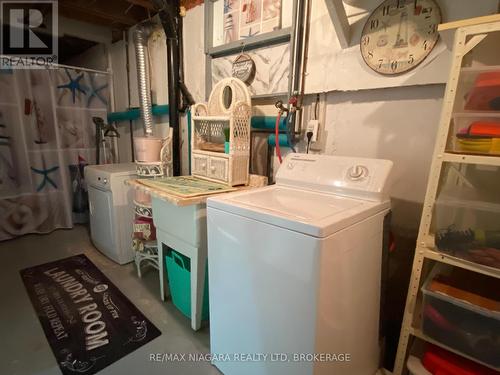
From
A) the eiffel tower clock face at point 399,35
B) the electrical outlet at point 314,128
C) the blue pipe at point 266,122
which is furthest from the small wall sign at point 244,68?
the eiffel tower clock face at point 399,35

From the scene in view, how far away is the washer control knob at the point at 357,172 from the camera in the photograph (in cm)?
113

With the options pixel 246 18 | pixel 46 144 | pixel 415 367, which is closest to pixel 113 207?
pixel 46 144

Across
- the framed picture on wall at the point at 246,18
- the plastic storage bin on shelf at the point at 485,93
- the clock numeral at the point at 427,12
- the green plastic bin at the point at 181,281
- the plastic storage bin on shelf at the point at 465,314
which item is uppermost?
the framed picture on wall at the point at 246,18

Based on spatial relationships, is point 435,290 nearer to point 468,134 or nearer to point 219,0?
point 468,134

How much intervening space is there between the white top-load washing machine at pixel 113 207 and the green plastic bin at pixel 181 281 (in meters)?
0.77

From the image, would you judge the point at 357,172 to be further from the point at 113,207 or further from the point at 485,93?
the point at 113,207

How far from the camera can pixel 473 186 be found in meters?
1.01

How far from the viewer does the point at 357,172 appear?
1.14 m

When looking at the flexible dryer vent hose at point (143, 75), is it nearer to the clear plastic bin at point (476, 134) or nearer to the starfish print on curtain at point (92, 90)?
the starfish print on curtain at point (92, 90)

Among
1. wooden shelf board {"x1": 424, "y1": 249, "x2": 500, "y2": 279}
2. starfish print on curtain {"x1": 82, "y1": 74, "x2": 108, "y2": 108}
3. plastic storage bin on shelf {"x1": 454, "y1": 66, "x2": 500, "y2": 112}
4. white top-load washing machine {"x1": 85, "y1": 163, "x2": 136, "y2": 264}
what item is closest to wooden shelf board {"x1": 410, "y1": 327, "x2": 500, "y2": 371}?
wooden shelf board {"x1": 424, "y1": 249, "x2": 500, "y2": 279}

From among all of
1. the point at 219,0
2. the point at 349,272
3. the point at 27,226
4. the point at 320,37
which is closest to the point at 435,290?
the point at 349,272

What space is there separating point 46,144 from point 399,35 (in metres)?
3.24

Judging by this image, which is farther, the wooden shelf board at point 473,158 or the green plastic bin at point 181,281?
the green plastic bin at point 181,281

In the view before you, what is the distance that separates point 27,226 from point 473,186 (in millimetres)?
3663
